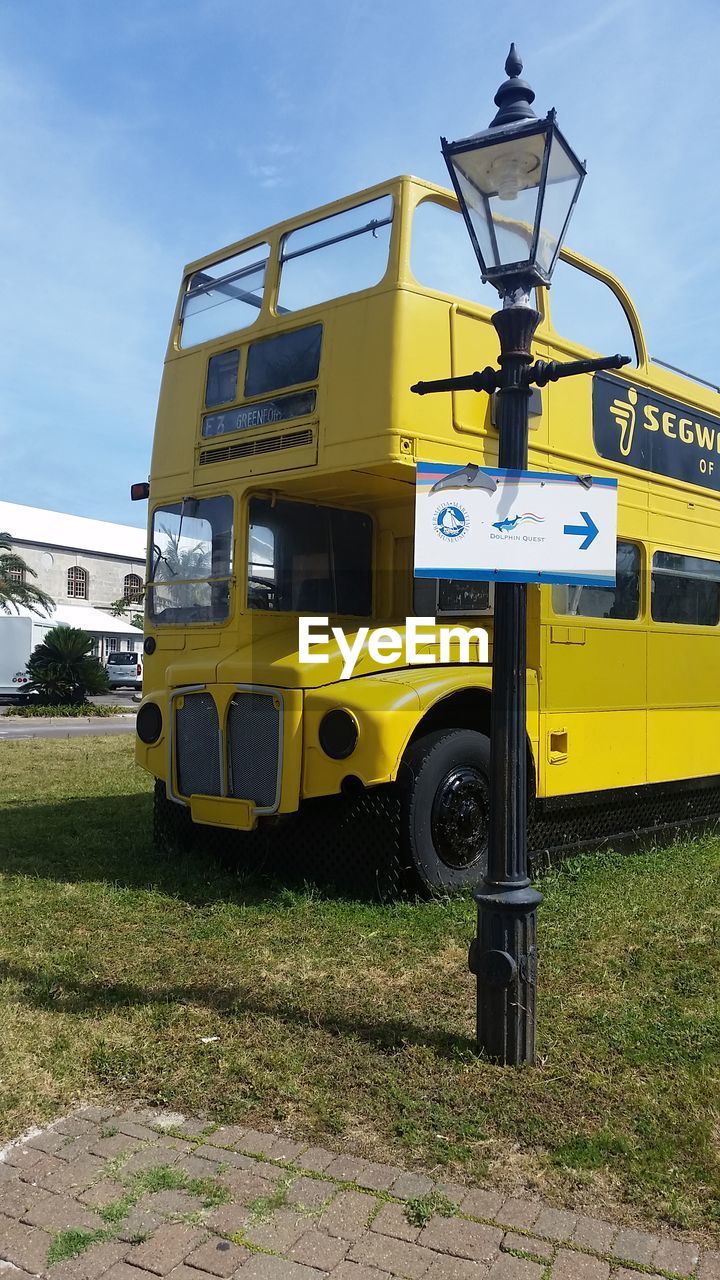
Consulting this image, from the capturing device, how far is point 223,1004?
442cm

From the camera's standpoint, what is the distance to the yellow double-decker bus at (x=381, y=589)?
6.05 meters

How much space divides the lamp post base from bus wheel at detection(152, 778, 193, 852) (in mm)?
3869

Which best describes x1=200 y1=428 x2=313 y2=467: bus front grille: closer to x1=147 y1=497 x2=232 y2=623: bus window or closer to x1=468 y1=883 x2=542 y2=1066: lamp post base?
x1=147 y1=497 x2=232 y2=623: bus window

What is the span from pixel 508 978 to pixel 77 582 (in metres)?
58.7

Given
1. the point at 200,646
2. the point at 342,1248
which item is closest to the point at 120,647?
the point at 200,646

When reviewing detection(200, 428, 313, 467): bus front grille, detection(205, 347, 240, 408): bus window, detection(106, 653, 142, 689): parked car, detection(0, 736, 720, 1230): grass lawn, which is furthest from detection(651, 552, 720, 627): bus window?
detection(106, 653, 142, 689): parked car

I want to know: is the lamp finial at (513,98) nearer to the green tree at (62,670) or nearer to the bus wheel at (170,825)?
the bus wheel at (170,825)

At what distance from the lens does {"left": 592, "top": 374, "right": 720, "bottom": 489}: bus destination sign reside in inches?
295

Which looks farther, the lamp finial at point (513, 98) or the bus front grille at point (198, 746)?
the bus front grille at point (198, 746)

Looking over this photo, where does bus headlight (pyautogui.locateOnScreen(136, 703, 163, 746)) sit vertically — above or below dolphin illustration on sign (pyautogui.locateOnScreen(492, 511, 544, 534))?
below

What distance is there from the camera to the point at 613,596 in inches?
298

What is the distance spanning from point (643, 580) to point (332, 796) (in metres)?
3.22

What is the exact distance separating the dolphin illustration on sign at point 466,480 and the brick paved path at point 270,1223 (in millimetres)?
2384

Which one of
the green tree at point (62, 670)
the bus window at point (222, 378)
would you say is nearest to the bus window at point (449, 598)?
the bus window at point (222, 378)
